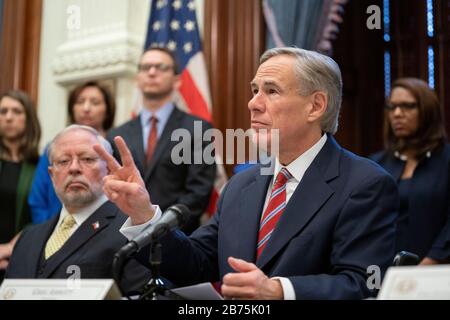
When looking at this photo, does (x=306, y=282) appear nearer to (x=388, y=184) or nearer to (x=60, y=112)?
(x=388, y=184)

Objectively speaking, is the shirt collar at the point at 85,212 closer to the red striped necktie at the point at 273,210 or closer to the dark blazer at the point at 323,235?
the dark blazer at the point at 323,235

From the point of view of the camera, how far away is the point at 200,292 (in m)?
1.85

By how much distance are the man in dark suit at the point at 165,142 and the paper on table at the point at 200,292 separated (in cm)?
177

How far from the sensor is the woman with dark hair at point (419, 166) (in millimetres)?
3656

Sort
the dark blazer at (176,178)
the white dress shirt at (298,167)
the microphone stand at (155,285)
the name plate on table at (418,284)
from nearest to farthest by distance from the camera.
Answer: the name plate on table at (418,284)
the microphone stand at (155,285)
the white dress shirt at (298,167)
the dark blazer at (176,178)

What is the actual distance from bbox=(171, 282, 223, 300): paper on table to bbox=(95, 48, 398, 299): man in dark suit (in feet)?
0.13

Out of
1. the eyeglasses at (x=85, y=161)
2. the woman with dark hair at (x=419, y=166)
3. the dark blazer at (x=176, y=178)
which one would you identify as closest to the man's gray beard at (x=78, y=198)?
the eyeglasses at (x=85, y=161)

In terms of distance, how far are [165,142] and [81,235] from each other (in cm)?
117

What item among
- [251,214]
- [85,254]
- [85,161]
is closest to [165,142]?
[85,161]

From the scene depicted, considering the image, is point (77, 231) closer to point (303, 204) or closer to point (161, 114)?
point (303, 204)

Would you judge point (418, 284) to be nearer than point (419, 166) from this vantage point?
Yes

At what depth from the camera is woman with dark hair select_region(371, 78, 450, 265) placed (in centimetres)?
366

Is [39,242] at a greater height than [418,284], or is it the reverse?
[418,284]
